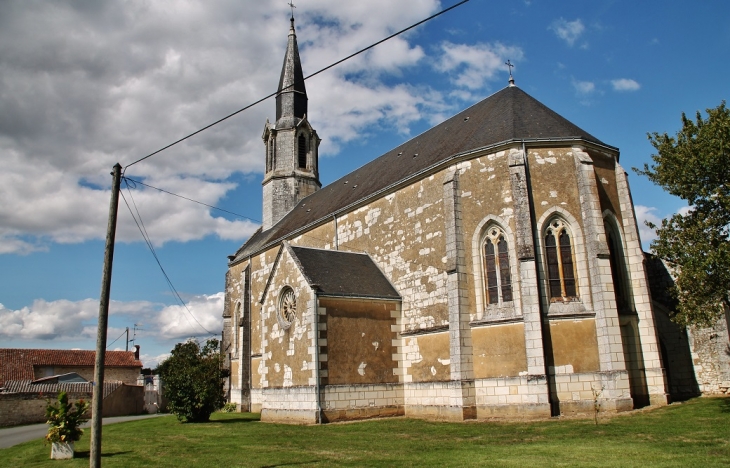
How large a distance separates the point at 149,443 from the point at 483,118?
1622cm

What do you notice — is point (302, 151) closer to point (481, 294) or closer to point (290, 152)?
point (290, 152)

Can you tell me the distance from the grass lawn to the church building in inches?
57.8

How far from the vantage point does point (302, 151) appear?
37562 millimetres

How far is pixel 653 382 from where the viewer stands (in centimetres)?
1636

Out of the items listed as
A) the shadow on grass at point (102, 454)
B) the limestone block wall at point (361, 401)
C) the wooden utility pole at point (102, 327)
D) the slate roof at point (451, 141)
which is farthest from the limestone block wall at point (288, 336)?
the wooden utility pole at point (102, 327)

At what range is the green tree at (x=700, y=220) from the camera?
1332cm

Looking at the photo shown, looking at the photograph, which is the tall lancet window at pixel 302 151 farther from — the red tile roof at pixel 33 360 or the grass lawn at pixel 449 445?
the grass lawn at pixel 449 445

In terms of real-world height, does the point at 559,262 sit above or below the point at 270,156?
below

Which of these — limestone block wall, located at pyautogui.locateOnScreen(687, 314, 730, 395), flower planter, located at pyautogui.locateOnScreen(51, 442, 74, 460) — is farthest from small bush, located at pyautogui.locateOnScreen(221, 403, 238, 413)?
limestone block wall, located at pyautogui.locateOnScreen(687, 314, 730, 395)

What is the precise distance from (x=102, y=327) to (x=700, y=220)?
14265 millimetres

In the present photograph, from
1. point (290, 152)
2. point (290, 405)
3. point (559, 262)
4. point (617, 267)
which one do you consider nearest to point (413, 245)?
point (559, 262)

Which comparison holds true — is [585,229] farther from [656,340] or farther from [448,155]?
[448,155]

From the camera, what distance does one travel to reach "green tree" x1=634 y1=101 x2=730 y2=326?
13.3 m

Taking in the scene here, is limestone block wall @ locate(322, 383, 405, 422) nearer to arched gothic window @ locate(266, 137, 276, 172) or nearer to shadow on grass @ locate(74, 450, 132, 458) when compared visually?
shadow on grass @ locate(74, 450, 132, 458)
